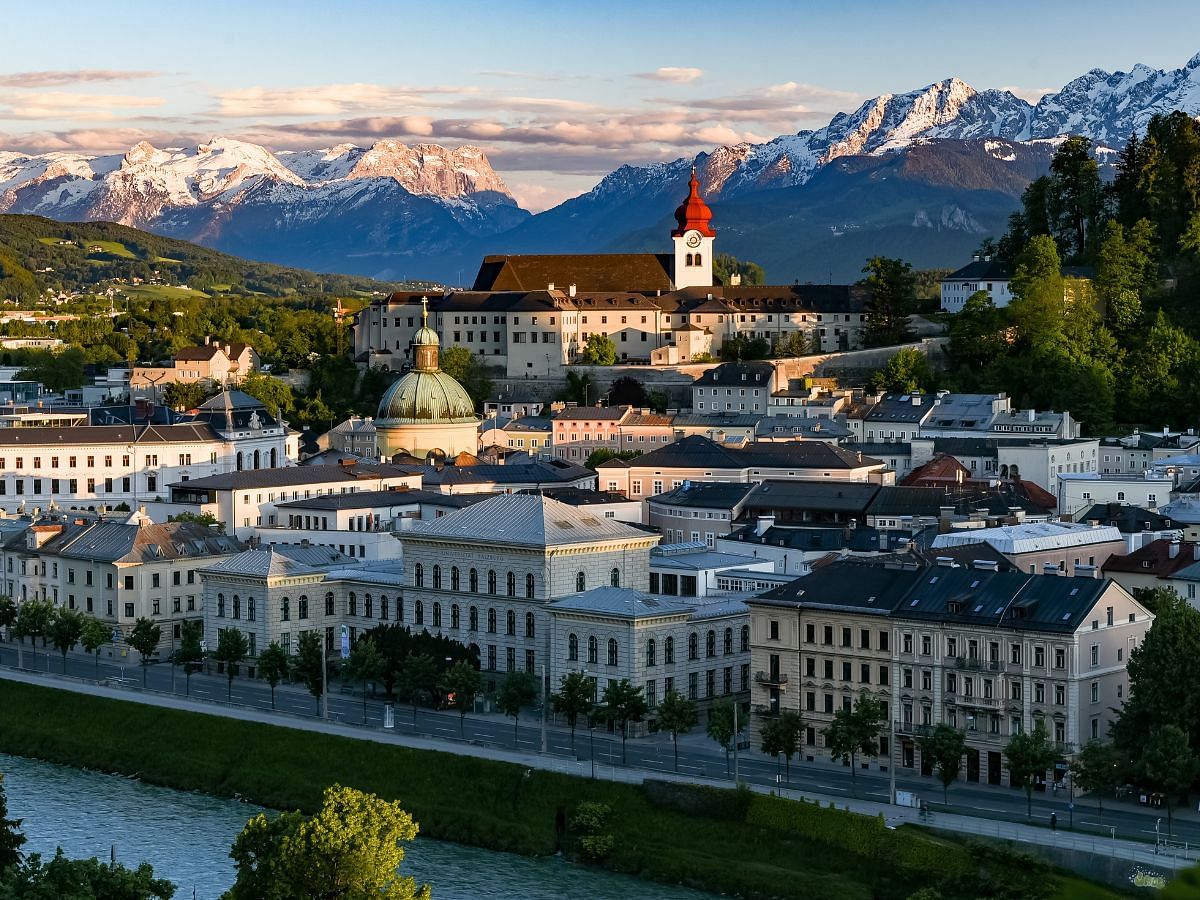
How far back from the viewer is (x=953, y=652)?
6078cm

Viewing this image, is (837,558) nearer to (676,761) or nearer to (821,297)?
(676,761)

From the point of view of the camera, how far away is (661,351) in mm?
139500

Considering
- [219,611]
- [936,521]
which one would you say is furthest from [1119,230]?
[219,611]

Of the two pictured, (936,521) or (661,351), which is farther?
(661,351)

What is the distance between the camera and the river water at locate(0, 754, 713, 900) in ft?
180

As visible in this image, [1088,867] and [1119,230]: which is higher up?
[1119,230]

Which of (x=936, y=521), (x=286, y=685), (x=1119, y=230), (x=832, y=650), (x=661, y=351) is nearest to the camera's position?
(x=832, y=650)

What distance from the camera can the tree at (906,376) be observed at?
4919 inches

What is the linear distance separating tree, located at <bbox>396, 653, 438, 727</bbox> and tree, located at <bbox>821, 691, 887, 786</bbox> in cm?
1397

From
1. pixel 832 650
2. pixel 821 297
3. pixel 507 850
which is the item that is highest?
pixel 821 297

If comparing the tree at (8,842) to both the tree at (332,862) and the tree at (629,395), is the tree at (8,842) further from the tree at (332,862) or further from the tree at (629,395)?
the tree at (629,395)

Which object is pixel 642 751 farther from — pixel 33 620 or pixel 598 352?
pixel 598 352

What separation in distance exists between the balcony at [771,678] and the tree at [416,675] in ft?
35.1

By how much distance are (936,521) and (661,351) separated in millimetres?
52399
